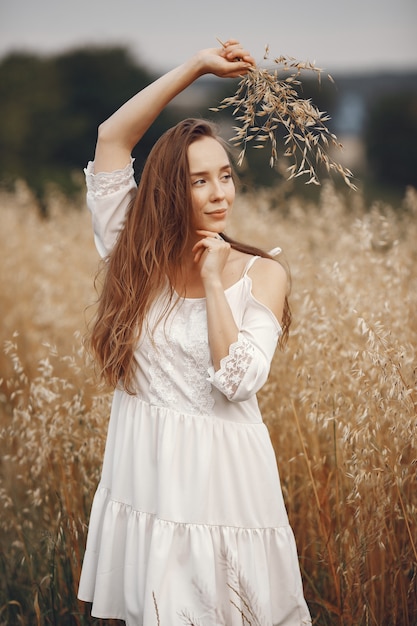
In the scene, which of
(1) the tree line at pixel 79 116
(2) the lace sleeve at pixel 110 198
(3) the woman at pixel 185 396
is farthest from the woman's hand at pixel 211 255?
(1) the tree line at pixel 79 116

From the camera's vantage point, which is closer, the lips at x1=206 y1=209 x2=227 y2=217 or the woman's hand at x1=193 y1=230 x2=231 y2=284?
the woman's hand at x1=193 y1=230 x2=231 y2=284

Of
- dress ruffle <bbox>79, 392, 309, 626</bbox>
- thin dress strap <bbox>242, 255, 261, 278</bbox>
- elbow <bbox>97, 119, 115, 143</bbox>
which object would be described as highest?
elbow <bbox>97, 119, 115, 143</bbox>

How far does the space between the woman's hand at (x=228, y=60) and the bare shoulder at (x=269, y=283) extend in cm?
42

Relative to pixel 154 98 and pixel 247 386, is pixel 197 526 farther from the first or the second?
pixel 154 98

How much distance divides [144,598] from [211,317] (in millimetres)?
640

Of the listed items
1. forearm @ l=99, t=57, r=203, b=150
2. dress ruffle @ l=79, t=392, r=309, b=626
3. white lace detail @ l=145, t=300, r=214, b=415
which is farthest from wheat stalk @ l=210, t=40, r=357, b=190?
dress ruffle @ l=79, t=392, r=309, b=626

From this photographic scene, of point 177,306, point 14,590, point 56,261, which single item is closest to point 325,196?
point 56,261

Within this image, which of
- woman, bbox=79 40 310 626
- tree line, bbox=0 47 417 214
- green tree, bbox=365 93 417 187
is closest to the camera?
woman, bbox=79 40 310 626

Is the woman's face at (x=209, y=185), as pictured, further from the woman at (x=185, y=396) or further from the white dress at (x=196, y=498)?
the white dress at (x=196, y=498)

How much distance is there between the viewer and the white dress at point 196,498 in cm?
171

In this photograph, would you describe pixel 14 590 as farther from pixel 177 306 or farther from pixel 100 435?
pixel 177 306

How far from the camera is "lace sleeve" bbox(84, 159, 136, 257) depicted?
192cm

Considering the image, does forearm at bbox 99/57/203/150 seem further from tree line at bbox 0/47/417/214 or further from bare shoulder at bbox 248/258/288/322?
tree line at bbox 0/47/417/214

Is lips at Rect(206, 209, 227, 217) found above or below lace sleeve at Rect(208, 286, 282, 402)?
above
